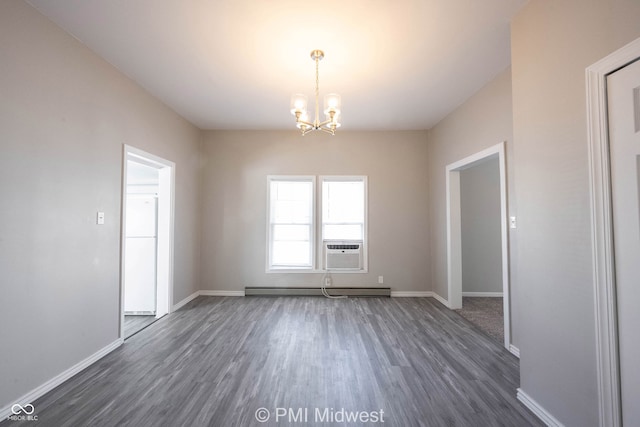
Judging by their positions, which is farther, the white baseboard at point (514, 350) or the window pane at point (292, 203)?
the window pane at point (292, 203)

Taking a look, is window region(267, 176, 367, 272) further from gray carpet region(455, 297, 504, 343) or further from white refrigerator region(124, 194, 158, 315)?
gray carpet region(455, 297, 504, 343)

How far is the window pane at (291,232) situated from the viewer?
4586 millimetres

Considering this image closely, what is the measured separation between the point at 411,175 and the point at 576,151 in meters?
3.14

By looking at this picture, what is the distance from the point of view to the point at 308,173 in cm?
456

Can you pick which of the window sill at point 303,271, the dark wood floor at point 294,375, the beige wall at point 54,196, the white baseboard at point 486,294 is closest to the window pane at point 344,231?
the window sill at point 303,271

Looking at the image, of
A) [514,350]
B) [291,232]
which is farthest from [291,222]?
[514,350]

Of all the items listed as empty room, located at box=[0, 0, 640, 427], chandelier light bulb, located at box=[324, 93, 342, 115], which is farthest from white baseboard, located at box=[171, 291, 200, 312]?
chandelier light bulb, located at box=[324, 93, 342, 115]

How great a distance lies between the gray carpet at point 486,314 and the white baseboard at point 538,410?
1.07 meters

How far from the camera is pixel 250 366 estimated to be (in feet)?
7.52

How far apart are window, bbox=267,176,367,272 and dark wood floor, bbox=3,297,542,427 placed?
1.37 meters

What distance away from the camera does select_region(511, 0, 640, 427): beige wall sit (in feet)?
4.56

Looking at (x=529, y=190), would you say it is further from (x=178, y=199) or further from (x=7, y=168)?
(x=178, y=199)

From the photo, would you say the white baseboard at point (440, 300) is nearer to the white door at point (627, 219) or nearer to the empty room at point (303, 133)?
the empty room at point (303, 133)

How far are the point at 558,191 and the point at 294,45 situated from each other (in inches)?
88.4
